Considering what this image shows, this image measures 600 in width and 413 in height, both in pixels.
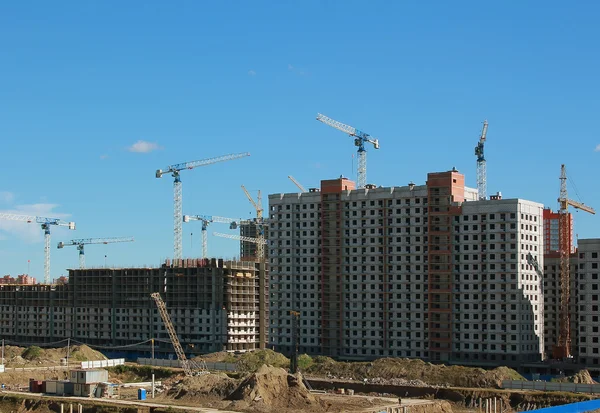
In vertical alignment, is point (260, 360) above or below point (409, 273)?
below

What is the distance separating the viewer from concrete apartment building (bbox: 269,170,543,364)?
16375 cm

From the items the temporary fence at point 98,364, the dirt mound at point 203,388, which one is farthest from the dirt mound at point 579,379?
the temporary fence at point 98,364

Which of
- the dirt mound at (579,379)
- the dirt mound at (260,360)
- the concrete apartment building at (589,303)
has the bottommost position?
the dirt mound at (260,360)

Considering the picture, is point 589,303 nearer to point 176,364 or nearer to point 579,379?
point 579,379

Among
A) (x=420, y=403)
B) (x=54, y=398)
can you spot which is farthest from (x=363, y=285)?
(x=54, y=398)

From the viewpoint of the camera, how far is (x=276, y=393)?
115 m

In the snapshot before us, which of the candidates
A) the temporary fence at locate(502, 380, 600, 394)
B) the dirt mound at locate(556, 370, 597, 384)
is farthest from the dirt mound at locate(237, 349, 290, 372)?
the dirt mound at locate(556, 370, 597, 384)

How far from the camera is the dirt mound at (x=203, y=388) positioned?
12081 cm

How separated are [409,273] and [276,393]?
63176 millimetres

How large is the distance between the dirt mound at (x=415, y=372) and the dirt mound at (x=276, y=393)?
100ft

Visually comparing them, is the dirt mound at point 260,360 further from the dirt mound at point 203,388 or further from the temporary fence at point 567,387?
the temporary fence at point 567,387

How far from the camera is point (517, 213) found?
162875 mm

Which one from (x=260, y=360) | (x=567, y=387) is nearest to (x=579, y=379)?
(x=567, y=387)

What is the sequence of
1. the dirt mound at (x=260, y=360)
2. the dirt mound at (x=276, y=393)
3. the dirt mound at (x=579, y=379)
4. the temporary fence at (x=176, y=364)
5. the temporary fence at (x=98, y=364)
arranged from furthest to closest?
the temporary fence at (x=98, y=364), the temporary fence at (x=176, y=364), the dirt mound at (x=260, y=360), the dirt mound at (x=579, y=379), the dirt mound at (x=276, y=393)
